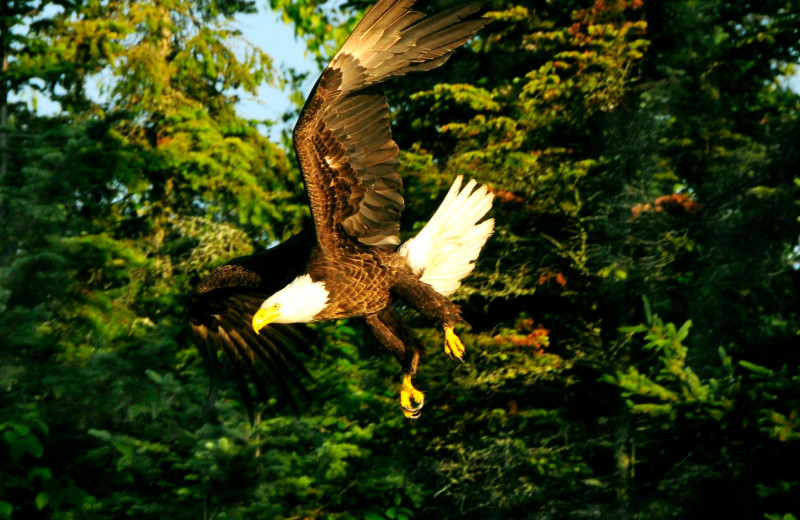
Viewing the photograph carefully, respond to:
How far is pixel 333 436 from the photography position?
9.86 m

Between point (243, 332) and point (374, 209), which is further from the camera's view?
point (243, 332)

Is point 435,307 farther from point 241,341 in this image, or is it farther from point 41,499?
point 41,499

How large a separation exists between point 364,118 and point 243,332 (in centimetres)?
238

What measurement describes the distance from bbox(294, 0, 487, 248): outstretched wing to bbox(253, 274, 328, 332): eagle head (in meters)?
0.27

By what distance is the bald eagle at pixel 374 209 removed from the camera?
6133 mm

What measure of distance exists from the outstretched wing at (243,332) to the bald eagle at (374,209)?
443 millimetres

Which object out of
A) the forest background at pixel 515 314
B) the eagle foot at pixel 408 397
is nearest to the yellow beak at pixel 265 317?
the eagle foot at pixel 408 397

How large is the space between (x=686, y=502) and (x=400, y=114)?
527 centimetres

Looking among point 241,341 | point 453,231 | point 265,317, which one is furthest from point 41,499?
point 453,231

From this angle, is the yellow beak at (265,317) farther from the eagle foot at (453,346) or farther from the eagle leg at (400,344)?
the eagle foot at (453,346)

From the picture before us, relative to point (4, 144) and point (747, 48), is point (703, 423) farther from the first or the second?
point (4, 144)

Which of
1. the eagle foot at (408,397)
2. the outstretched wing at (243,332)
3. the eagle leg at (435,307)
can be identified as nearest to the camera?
the eagle leg at (435,307)

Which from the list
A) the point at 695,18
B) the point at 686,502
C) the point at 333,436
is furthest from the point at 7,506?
the point at 695,18

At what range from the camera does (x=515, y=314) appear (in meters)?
11.1
